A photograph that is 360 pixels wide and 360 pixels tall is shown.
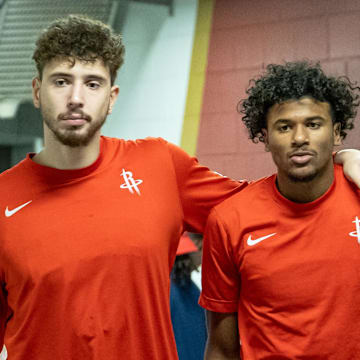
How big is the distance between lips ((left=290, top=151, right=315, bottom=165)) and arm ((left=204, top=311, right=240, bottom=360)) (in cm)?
44

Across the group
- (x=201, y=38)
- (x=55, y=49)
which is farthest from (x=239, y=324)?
(x=201, y=38)

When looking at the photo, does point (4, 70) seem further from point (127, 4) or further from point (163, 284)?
point (163, 284)

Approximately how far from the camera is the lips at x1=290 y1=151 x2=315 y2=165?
121cm

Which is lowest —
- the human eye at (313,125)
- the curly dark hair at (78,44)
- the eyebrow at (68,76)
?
the human eye at (313,125)

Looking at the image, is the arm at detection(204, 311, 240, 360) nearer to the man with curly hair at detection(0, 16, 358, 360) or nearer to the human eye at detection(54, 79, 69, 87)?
the man with curly hair at detection(0, 16, 358, 360)

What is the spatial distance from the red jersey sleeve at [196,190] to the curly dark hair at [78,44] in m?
0.30

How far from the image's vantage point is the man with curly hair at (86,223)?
110cm

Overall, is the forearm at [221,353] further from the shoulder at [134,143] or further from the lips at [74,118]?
the lips at [74,118]

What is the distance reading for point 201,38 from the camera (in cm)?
267

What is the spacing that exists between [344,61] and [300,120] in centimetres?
135

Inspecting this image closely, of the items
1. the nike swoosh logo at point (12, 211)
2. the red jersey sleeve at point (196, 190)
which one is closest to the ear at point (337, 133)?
the red jersey sleeve at point (196, 190)

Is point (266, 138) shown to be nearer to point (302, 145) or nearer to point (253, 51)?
point (302, 145)

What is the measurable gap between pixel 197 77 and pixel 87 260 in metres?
1.73

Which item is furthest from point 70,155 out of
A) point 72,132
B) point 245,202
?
point 245,202
